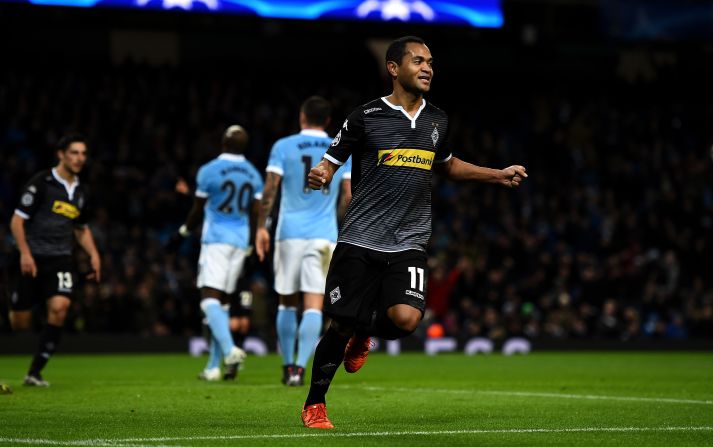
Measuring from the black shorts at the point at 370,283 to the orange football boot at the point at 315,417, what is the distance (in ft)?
1.81

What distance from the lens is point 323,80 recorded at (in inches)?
1232

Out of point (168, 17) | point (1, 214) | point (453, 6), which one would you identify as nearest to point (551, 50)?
point (453, 6)

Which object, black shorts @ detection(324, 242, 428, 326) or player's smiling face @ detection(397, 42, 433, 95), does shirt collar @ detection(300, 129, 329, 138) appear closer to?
player's smiling face @ detection(397, 42, 433, 95)

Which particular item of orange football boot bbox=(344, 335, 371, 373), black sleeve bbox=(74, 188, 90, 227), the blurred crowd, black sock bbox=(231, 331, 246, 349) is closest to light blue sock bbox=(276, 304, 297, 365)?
black sleeve bbox=(74, 188, 90, 227)

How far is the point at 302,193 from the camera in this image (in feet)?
37.6

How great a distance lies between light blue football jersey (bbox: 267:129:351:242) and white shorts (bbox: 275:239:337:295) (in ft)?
0.24

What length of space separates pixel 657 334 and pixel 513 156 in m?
7.07

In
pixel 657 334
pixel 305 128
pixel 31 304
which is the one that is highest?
pixel 305 128

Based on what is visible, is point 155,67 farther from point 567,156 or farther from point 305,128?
point 305,128

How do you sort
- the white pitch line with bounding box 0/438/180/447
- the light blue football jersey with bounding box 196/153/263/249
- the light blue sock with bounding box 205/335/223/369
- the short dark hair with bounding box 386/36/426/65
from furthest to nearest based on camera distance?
1. the light blue sock with bounding box 205/335/223/369
2. the light blue football jersey with bounding box 196/153/263/249
3. the short dark hair with bounding box 386/36/426/65
4. the white pitch line with bounding box 0/438/180/447

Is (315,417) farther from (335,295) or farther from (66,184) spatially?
(66,184)

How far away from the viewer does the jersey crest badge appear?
717 cm

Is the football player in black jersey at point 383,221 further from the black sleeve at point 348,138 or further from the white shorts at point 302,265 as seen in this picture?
the white shorts at point 302,265

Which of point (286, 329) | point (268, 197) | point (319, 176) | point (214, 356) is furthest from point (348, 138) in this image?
point (214, 356)
